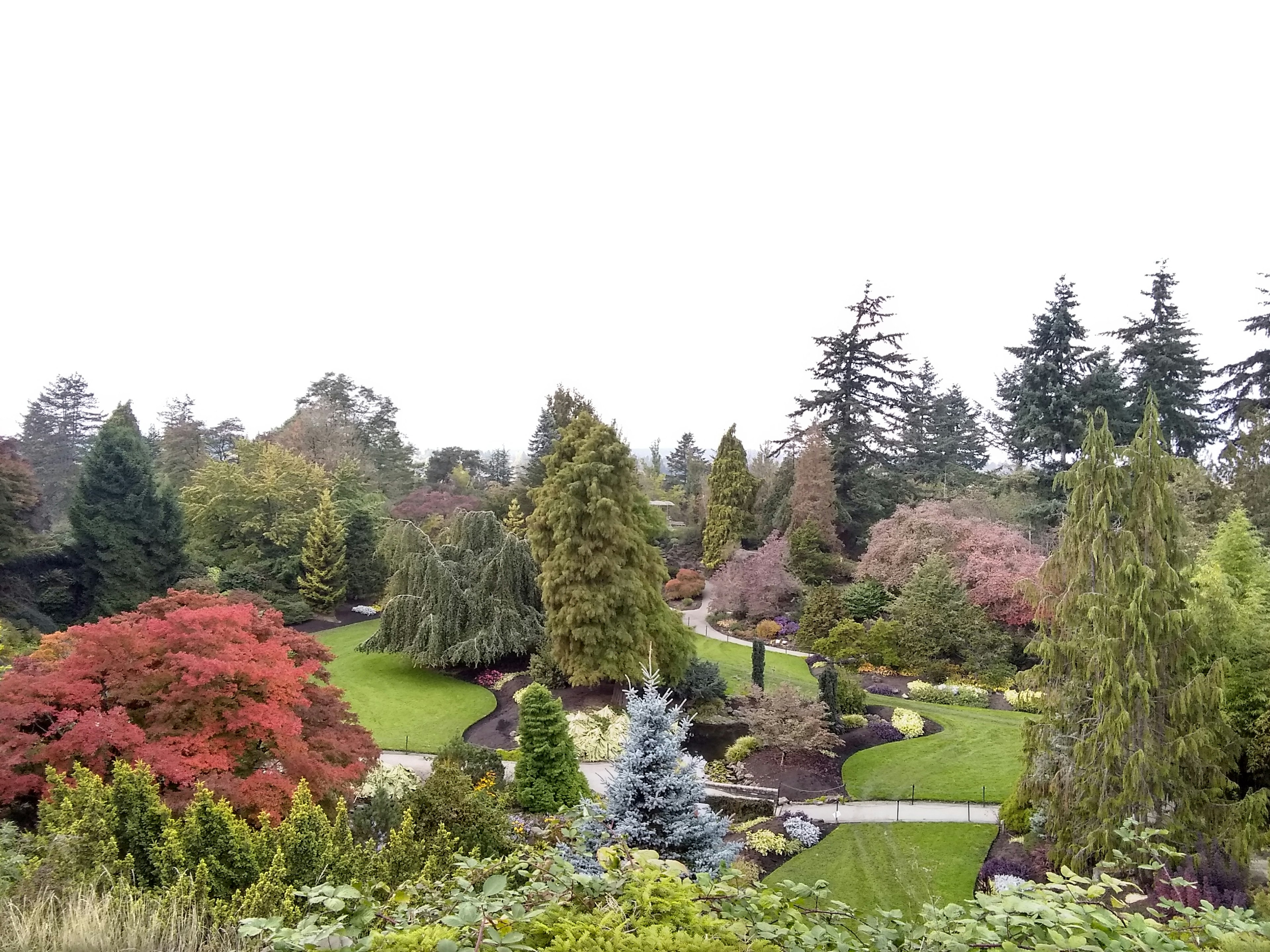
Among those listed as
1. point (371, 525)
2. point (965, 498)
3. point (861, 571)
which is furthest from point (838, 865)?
point (371, 525)

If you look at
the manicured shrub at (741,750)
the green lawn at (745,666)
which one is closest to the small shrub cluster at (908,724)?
Answer: the green lawn at (745,666)

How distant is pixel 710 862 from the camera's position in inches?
320

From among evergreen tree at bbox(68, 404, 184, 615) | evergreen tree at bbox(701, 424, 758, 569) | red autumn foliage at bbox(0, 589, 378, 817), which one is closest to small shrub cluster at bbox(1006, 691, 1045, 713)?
red autumn foliage at bbox(0, 589, 378, 817)

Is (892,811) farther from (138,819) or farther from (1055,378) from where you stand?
(1055,378)

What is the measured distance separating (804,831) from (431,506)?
28450 millimetres

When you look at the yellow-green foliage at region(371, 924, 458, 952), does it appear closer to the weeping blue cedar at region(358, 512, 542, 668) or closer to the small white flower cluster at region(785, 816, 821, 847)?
the small white flower cluster at region(785, 816, 821, 847)

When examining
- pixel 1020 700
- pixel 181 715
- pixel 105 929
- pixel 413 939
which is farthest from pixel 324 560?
pixel 413 939

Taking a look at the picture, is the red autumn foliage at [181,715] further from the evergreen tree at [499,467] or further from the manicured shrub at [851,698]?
the evergreen tree at [499,467]

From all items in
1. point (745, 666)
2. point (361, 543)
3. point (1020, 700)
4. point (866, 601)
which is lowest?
point (745, 666)

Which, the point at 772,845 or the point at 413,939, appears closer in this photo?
the point at 413,939

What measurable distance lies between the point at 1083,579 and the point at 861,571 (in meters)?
17.7

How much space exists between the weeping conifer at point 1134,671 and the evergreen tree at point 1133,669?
0.02 metres

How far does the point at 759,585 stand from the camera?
27953 mm

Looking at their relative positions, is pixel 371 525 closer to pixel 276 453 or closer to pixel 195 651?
pixel 276 453
